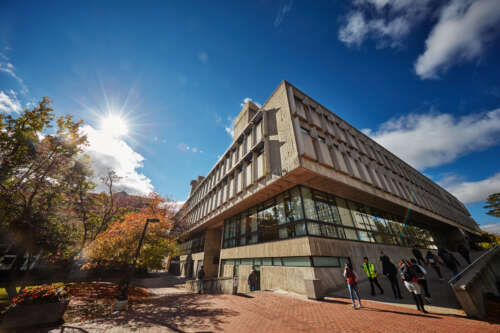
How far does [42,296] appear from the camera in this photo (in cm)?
622

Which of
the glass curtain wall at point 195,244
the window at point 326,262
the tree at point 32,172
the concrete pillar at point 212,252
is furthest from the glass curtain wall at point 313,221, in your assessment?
the tree at point 32,172

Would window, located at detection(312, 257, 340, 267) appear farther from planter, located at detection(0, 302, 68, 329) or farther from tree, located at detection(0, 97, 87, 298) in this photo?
tree, located at detection(0, 97, 87, 298)

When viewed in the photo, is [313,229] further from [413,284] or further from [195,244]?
[195,244]

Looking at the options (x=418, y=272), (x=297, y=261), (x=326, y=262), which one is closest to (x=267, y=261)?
(x=297, y=261)

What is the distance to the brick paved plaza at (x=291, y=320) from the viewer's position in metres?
5.15

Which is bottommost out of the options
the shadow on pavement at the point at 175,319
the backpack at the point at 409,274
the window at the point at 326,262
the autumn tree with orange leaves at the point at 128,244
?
the shadow on pavement at the point at 175,319

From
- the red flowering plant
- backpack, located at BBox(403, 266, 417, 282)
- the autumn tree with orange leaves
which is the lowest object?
the red flowering plant

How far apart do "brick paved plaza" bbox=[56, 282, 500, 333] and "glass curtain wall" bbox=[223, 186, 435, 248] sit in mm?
4788

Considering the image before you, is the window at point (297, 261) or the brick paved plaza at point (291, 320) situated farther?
the window at point (297, 261)

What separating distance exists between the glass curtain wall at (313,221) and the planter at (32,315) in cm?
1171

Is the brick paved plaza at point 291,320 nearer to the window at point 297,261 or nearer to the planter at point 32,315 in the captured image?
the planter at point 32,315

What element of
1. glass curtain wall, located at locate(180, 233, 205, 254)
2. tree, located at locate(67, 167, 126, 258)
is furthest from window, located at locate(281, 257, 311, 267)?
glass curtain wall, located at locate(180, 233, 205, 254)

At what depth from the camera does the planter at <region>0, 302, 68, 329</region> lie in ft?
18.4

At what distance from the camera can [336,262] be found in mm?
11820
